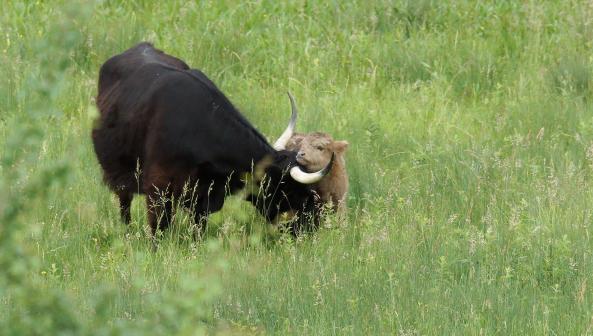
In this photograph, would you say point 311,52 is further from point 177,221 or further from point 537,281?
point 537,281

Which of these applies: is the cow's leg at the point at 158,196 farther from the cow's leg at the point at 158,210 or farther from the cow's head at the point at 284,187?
the cow's head at the point at 284,187

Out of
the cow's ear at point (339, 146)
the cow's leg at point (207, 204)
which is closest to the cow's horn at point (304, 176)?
the cow's leg at point (207, 204)

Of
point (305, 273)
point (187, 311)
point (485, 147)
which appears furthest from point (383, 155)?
point (187, 311)

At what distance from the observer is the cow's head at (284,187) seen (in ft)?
24.0

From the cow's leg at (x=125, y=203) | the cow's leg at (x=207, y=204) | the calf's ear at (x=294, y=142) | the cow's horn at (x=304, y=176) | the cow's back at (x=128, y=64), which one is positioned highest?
the cow's back at (x=128, y=64)

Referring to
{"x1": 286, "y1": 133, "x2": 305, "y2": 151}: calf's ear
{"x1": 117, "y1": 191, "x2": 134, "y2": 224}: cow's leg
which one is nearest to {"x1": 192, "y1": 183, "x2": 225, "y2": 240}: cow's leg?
{"x1": 117, "y1": 191, "x2": 134, "y2": 224}: cow's leg

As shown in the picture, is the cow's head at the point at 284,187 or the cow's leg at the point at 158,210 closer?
the cow's leg at the point at 158,210

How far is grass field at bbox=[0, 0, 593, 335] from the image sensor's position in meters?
3.25

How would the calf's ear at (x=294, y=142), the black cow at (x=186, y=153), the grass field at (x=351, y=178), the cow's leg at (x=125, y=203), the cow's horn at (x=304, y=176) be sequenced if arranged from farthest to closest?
1. the calf's ear at (x=294, y=142)
2. the cow's leg at (x=125, y=203)
3. the cow's horn at (x=304, y=176)
4. the black cow at (x=186, y=153)
5. the grass field at (x=351, y=178)

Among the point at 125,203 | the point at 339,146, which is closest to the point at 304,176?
the point at 339,146

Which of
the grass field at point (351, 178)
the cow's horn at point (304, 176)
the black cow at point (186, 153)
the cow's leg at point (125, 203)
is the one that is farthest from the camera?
the cow's leg at point (125, 203)

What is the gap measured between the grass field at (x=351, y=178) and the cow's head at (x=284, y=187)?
15 cm

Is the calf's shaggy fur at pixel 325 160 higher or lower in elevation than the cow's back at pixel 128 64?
lower

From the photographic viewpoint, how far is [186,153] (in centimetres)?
712
